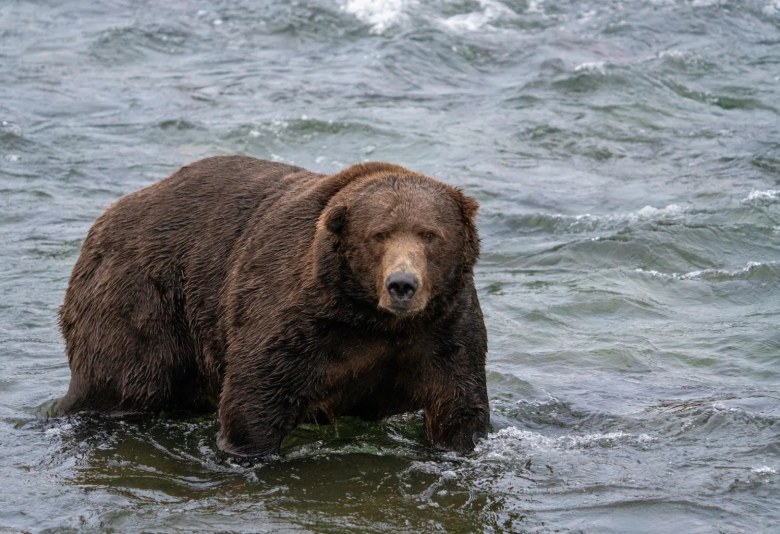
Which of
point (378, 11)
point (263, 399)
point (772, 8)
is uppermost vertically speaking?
point (772, 8)

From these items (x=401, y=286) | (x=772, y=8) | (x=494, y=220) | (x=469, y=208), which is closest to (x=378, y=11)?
(x=772, y=8)

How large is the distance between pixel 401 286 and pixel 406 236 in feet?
1.19

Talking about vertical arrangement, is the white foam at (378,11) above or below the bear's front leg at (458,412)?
above

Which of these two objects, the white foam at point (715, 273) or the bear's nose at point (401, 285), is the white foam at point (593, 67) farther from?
the bear's nose at point (401, 285)

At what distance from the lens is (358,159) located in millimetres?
12898

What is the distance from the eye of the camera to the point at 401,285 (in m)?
5.72

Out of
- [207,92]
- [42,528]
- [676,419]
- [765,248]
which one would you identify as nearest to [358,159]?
[207,92]

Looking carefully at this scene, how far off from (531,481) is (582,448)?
1.74 feet

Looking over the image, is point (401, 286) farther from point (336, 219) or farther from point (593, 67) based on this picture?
point (593, 67)

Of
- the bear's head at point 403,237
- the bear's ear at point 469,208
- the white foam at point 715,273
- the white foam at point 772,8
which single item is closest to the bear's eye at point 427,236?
the bear's head at point 403,237

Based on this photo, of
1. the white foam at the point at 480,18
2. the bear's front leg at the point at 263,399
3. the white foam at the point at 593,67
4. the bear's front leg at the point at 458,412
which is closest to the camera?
the bear's front leg at the point at 263,399

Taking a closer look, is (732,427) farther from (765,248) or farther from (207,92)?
(207,92)

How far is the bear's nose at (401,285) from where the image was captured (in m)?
5.70

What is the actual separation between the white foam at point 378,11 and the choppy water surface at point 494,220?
0.15 feet
